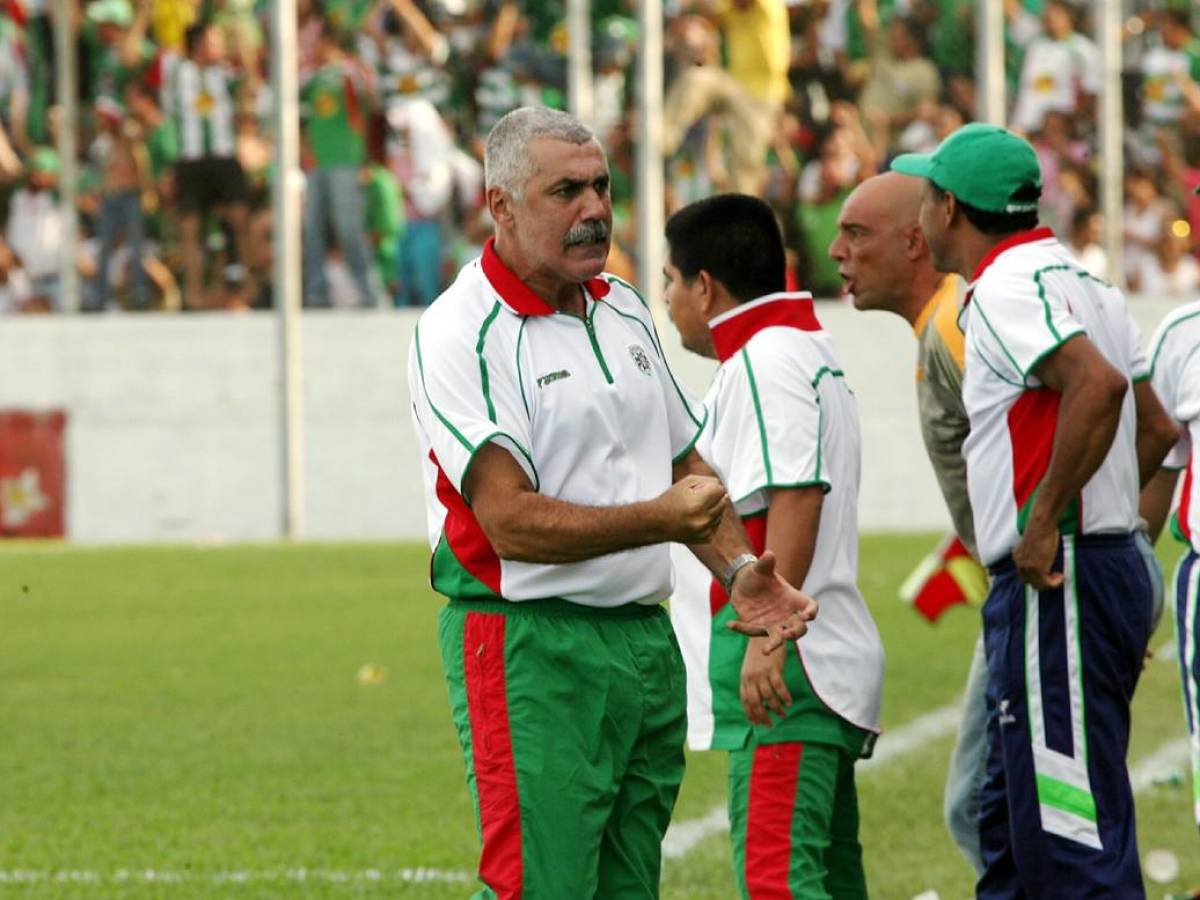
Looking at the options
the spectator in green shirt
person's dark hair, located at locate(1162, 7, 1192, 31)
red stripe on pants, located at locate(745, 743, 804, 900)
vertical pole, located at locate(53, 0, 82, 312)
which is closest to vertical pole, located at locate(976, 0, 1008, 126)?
person's dark hair, located at locate(1162, 7, 1192, 31)

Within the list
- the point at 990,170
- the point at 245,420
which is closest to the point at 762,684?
the point at 990,170

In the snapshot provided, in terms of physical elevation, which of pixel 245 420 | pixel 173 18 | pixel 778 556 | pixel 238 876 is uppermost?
pixel 173 18

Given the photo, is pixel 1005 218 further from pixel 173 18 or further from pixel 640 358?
pixel 173 18

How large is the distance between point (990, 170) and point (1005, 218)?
0.12 meters

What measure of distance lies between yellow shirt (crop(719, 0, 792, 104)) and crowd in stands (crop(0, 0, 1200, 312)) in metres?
0.03

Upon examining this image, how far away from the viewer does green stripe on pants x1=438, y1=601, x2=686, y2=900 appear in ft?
15.4

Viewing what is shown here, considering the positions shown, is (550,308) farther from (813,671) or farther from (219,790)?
(219,790)

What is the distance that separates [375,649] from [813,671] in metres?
8.58

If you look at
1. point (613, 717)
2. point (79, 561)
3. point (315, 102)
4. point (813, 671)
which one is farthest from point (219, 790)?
point (315, 102)

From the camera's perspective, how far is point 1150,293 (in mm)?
22203

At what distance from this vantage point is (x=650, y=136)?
22672 mm

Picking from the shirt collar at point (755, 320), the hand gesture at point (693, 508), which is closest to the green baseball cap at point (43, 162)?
the shirt collar at point (755, 320)

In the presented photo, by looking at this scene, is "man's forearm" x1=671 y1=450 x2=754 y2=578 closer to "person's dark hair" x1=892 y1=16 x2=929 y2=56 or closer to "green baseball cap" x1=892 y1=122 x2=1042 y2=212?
"green baseball cap" x1=892 y1=122 x2=1042 y2=212

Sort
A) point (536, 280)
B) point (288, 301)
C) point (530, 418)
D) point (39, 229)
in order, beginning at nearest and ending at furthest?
point (530, 418)
point (536, 280)
point (288, 301)
point (39, 229)
